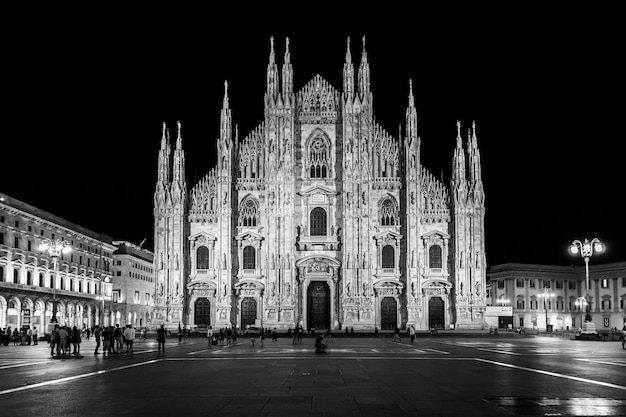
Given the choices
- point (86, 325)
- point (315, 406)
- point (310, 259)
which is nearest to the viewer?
point (315, 406)

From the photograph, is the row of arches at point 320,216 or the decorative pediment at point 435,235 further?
the row of arches at point 320,216

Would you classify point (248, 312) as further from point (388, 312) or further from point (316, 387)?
point (316, 387)

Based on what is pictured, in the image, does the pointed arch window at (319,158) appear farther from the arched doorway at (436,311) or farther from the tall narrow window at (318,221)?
the arched doorway at (436,311)

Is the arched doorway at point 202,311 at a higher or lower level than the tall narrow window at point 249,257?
lower

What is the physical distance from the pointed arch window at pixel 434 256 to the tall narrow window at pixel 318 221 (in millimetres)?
11069

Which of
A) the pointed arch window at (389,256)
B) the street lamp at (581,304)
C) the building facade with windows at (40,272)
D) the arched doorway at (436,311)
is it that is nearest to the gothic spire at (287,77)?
the pointed arch window at (389,256)

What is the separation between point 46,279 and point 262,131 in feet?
91.7

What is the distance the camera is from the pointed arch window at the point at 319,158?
80.2m

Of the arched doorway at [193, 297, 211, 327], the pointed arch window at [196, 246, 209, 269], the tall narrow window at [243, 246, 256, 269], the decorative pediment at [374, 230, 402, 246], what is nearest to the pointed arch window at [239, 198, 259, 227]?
the tall narrow window at [243, 246, 256, 269]

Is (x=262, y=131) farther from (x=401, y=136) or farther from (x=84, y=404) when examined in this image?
(x=84, y=404)

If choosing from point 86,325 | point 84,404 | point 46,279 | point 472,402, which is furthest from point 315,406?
point 86,325

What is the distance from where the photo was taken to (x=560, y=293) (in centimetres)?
12256

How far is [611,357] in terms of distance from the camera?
36281mm

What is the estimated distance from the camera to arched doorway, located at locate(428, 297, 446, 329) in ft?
258
